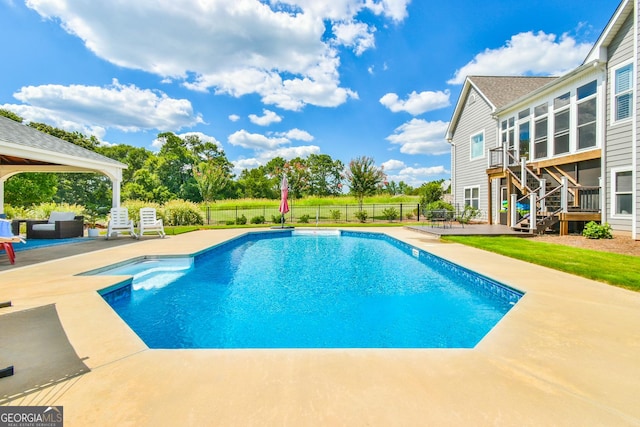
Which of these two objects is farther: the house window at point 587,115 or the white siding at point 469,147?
the white siding at point 469,147

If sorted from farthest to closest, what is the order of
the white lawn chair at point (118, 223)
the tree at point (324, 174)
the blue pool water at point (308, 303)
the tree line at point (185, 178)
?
1. the tree at point (324, 174)
2. the tree line at point (185, 178)
3. the white lawn chair at point (118, 223)
4. the blue pool water at point (308, 303)

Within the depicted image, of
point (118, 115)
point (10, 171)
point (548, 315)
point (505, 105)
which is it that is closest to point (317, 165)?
point (118, 115)

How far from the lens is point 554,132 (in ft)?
36.6

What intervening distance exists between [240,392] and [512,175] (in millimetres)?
13355

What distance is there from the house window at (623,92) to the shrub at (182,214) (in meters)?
18.4

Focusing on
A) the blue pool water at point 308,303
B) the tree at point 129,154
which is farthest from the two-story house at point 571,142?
the tree at point 129,154

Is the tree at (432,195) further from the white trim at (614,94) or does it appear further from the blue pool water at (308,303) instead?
the blue pool water at (308,303)

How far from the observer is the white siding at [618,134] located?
27.3ft

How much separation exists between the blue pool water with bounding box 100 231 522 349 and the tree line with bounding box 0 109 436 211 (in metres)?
14.1

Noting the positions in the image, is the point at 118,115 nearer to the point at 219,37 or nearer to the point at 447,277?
the point at 219,37

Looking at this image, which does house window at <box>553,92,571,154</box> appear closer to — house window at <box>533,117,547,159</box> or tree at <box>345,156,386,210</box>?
house window at <box>533,117,547,159</box>

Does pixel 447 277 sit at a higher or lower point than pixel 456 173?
lower

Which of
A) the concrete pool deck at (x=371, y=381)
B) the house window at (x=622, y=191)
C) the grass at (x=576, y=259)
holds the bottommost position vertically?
the concrete pool deck at (x=371, y=381)

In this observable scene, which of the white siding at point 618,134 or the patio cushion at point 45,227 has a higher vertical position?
the white siding at point 618,134
